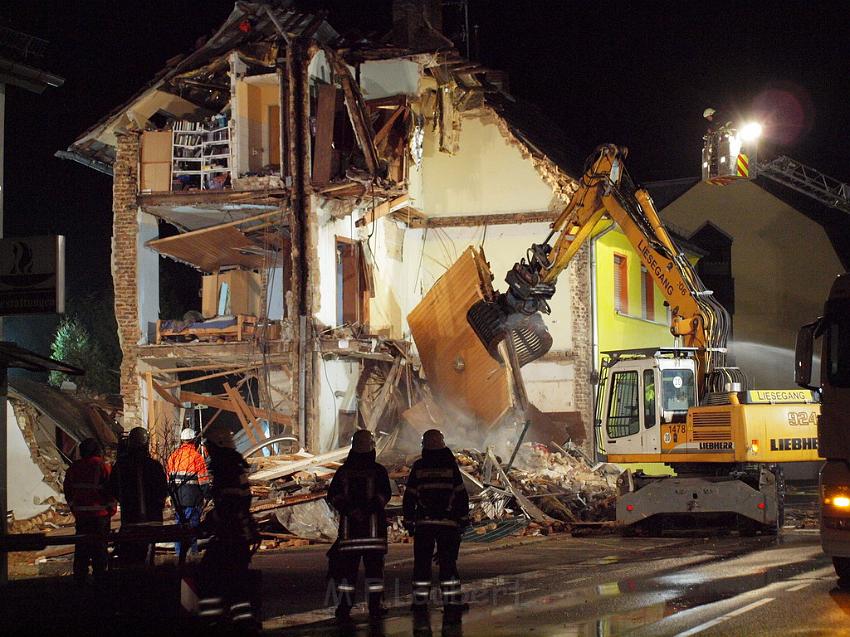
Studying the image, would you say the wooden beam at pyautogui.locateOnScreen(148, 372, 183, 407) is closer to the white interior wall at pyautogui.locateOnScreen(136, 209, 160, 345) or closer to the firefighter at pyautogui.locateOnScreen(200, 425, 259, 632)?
the white interior wall at pyautogui.locateOnScreen(136, 209, 160, 345)

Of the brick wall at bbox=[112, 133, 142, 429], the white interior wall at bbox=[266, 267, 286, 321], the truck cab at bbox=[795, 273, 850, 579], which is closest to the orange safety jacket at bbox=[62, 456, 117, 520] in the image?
the truck cab at bbox=[795, 273, 850, 579]

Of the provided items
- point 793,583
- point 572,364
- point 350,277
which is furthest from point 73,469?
point 572,364

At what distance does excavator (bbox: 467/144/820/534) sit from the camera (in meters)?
17.4

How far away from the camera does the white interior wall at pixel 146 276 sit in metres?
25.2

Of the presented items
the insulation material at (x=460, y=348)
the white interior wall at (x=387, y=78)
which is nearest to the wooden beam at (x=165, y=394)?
the insulation material at (x=460, y=348)

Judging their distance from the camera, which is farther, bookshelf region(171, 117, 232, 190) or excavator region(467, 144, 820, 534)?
bookshelf region(171, 117, 232, 190)

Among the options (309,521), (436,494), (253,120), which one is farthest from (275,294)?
(436,494)

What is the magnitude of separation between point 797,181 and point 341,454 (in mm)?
21805

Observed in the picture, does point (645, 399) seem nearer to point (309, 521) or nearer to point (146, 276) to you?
point (309, 521)

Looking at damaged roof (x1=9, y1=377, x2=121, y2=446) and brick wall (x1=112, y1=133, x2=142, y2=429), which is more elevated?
brick wall (x1=112, y1=133, x2=142, y2=429)

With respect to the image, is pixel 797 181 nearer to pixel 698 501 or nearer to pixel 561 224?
pixel 561 224

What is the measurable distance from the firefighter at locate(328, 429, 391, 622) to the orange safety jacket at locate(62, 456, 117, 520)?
145 inches

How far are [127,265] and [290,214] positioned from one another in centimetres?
399

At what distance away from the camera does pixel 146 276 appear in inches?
1005
